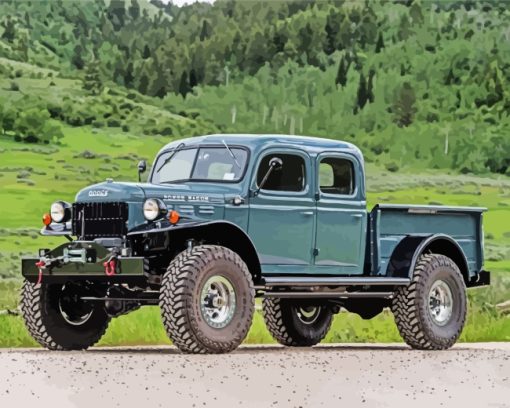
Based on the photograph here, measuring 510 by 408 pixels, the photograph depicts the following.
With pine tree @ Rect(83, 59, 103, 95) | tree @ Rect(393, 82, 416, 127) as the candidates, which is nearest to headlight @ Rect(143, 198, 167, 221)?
pine tree @ Rect(83, 59, 103, 95)

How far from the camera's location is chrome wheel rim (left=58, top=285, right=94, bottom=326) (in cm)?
1636

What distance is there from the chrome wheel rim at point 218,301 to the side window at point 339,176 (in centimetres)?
298

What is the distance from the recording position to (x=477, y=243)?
19.1 meters

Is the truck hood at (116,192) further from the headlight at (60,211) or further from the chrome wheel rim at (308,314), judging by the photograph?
the chrome wheel rim at (308,314)

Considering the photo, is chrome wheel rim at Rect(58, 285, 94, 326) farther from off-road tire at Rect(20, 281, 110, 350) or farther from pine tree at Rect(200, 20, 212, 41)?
pine tree at Rect(200, 20, 212, 41)

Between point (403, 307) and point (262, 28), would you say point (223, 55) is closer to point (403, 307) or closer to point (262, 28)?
point (262, 28)

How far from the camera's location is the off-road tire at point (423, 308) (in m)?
17.6

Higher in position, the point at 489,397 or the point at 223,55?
the point at 223,55

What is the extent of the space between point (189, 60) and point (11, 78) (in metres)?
19.5

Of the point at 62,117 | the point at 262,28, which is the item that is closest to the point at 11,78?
the point at 62,117

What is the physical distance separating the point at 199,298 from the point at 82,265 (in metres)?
1.35

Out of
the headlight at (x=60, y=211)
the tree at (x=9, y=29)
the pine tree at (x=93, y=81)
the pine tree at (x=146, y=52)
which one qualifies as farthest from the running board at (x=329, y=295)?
the tree at (x=9, y=29)

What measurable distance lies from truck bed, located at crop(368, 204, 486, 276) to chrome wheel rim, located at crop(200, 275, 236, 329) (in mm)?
3294

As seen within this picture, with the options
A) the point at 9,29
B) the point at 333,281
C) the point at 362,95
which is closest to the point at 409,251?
the point at 333,281
